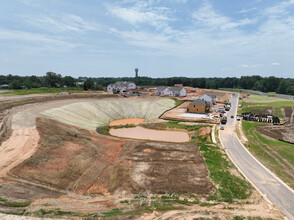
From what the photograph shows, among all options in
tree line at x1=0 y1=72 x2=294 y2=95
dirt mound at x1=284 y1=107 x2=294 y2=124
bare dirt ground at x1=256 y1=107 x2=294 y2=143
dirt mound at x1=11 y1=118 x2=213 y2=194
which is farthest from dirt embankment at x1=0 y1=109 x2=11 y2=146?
dirt mound at x1=284 y1=107 x2=294 y2=124

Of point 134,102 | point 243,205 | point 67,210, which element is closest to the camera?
point 67,210

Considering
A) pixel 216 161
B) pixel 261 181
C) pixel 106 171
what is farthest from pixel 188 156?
pixel 106 171

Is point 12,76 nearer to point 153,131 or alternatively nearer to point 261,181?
point 153,131

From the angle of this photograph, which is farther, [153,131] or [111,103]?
[111,103]

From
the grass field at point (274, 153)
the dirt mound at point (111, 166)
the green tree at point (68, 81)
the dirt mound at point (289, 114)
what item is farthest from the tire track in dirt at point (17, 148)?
the green tree at point (68, 81)

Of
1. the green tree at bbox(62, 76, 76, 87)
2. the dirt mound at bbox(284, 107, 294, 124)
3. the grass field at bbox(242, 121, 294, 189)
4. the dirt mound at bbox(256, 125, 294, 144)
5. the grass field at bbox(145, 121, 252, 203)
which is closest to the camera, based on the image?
the grass field at bbox(145, 121, 252, 203)

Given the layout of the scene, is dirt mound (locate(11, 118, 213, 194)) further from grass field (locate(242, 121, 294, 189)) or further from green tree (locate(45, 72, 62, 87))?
green tree (locate(45, 72, 62, 87))
